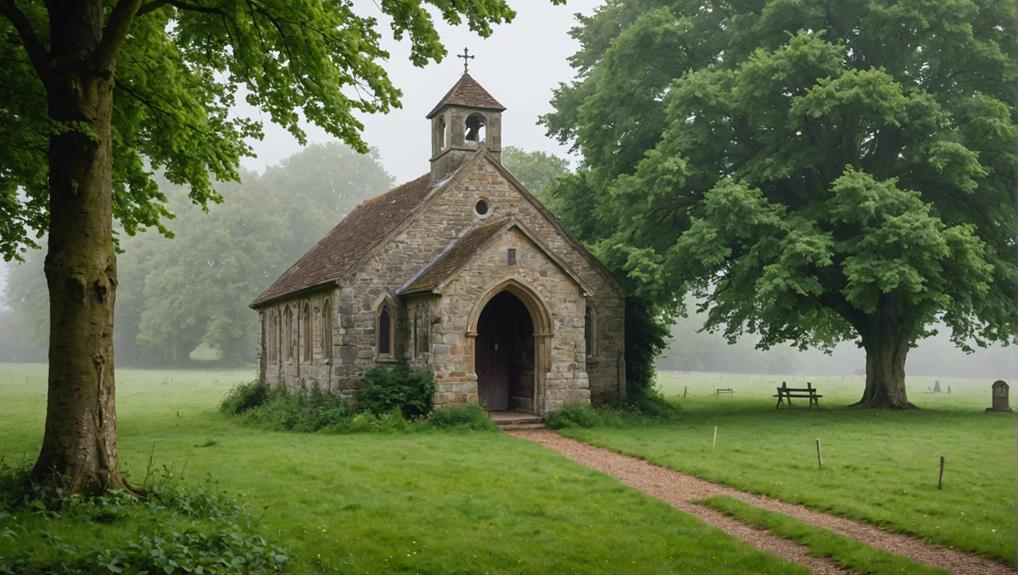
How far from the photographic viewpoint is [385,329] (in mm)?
22797

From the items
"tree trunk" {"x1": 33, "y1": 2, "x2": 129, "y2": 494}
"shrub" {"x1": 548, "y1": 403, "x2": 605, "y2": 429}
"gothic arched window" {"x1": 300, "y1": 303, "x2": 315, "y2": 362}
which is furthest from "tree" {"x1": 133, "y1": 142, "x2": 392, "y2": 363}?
"tree trunk" {"x1": 33, "y1": 2, "x2": 129, "y2": 494}

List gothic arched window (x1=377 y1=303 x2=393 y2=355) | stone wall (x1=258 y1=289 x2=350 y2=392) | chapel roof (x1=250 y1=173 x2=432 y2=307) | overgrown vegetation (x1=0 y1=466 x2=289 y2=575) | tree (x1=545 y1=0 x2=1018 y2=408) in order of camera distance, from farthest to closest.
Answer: chapel roof (x1=250 y1=173 x2=432 y2=307)
gothic arched window (x1=377 y1=303 x2=393 y2=355)
stone wall (x1=258 y1=289 x2=350 y2=392)
tree (x1=545 y1=0 x2=1018 y2=408)
overgrown vegetation (x1=0 y1=466 x2=289 y2=575)

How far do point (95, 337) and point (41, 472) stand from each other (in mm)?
1634

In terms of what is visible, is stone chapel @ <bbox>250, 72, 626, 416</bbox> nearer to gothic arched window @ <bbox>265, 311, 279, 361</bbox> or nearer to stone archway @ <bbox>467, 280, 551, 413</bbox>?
stone archway @ <bbox>467, 280, 551, 413</bbox>

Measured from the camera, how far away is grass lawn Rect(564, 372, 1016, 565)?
36.8ft

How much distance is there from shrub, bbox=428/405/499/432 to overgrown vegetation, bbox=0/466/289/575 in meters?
10.0

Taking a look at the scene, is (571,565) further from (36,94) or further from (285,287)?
(285,287)

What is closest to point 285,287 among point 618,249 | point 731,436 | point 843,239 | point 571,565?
point 618,249

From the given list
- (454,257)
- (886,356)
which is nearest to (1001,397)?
(886,356)

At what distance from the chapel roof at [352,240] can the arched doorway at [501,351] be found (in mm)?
3858

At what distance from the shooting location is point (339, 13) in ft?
40.7

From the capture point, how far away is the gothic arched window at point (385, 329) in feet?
74.4

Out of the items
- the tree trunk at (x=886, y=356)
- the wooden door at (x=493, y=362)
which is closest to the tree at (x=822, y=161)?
the tree trunk at (x=886, y=356)

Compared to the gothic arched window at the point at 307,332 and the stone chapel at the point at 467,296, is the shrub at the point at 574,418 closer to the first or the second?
the stone chapel at the point at 467,296
